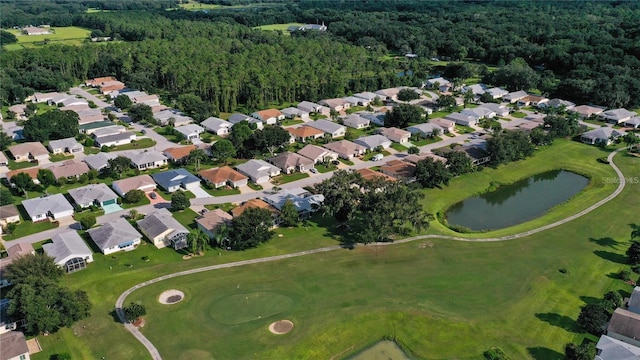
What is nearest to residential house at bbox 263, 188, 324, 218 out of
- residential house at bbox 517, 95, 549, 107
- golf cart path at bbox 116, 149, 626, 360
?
golf cart path at bbox 116, 149, 626, 360

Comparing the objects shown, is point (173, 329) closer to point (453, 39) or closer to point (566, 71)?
point (566, 71)

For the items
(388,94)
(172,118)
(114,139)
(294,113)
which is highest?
(388,94)

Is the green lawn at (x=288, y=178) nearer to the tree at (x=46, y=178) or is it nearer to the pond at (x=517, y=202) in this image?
the pond at (x=517, y=202)

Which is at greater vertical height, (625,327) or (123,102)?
(625,327)

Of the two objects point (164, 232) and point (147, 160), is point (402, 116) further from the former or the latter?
point (164, 232)

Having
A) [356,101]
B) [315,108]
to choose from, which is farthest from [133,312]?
[356,101]

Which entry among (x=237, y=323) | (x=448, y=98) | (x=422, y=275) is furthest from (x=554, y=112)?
(x=237, y=323)
